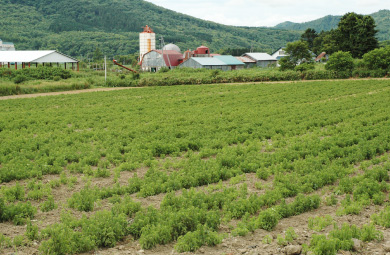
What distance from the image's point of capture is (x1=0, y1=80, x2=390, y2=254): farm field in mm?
7426

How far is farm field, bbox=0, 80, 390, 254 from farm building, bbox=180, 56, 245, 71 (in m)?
59.3

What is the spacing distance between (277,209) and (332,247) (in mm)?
1922

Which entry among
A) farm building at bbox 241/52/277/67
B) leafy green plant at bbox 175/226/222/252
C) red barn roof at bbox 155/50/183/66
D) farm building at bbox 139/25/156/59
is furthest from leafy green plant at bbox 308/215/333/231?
farm building at bbox 139/25/156/59

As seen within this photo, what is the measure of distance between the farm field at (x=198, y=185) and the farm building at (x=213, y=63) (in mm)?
59333

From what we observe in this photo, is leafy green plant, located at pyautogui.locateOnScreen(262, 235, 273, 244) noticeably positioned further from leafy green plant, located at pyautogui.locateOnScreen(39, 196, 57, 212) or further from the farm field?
leafy green plant, located at pyautogui.locateOnScreen(39, 196, 57, 212)

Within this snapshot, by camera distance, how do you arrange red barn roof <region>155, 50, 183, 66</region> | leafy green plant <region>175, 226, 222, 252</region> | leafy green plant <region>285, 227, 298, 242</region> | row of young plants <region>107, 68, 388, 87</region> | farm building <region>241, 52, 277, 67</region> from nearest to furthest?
leafy green plant <region>175, 226, 222, 252</region>
leafy green plant <region>285, 227, 298, 242</region>
row of young plants <region>107, 68, 388, 87</region>
red barn roof <region>155, 50, 183, 66</region>
farm building <region>241, 52, 277, 67</region>

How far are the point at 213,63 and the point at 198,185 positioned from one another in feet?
236

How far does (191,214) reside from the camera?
8.20 metres

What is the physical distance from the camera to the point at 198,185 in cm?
1095

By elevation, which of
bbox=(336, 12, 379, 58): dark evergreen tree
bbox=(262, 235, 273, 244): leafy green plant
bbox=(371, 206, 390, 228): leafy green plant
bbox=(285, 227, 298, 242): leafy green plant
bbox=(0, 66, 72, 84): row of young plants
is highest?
bbox=(336, 12, 379, 58): dark evergreen tree

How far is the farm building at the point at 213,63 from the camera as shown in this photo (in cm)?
7950

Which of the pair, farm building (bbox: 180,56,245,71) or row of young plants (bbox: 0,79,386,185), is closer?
row of young plants (bbox: 0,79,386,185)

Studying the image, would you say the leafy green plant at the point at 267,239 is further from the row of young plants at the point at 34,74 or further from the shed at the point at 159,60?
the shed at the point at 159,60

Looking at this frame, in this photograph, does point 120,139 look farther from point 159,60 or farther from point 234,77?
point 159,60
